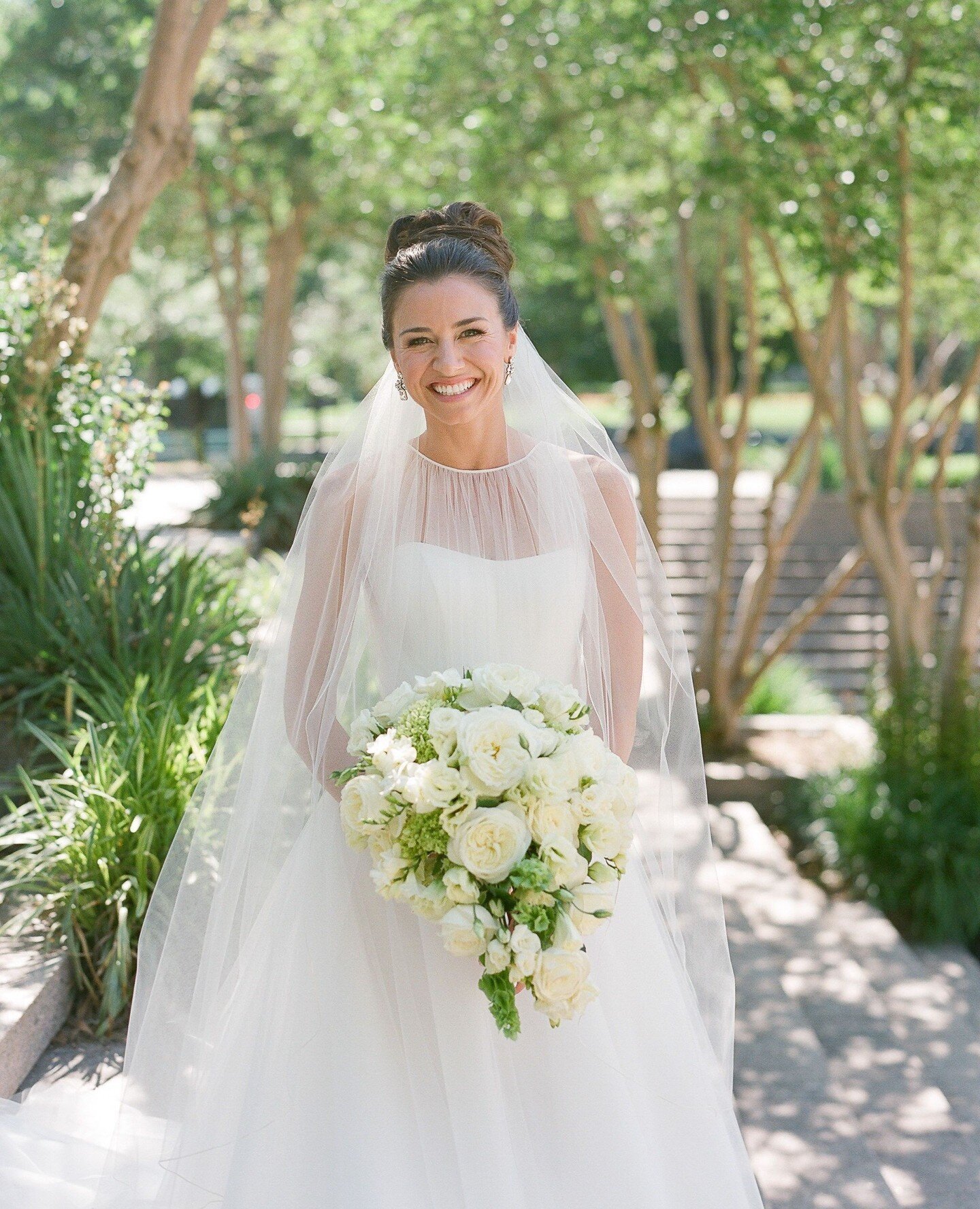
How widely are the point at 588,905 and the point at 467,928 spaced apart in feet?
0.75

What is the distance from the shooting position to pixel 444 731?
2.16 m

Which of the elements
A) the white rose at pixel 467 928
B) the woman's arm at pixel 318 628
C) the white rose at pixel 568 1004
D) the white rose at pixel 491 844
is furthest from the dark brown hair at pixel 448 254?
the white rose at pixel 568 1004

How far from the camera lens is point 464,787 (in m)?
2.12

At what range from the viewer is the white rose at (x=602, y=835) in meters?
2.19

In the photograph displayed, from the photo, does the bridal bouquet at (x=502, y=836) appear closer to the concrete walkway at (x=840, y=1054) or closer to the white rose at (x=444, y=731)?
the white rose at (x=444, y=731)

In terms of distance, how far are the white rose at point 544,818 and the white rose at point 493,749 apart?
0.18 ft

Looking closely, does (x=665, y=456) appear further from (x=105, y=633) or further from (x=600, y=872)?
(x=600, y=872)

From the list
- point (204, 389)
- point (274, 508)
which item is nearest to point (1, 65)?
point (274, 508)

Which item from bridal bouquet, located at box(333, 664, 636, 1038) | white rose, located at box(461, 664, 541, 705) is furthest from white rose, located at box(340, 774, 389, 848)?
white rose, located at box(461, 664, 541, 705)

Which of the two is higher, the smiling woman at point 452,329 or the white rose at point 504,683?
the smiling woman at point 452,329

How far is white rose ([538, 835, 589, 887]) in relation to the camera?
2.10 m

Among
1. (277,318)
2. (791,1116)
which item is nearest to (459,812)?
(791,1116)

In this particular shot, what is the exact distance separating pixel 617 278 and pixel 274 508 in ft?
18.8

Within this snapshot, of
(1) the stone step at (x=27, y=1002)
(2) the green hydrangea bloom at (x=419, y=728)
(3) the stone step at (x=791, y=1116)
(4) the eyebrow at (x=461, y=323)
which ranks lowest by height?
(3) the stone step at (x=791, y=1116)
